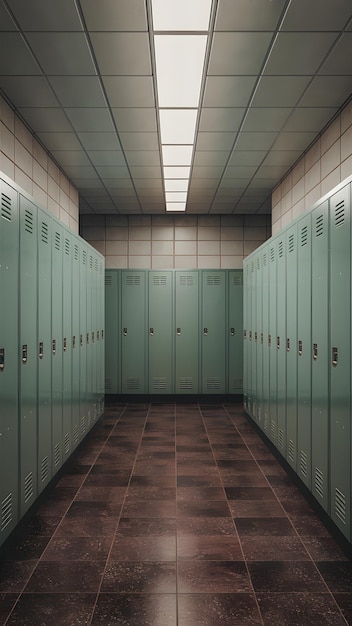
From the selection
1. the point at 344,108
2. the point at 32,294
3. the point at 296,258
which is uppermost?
the point at 344,108

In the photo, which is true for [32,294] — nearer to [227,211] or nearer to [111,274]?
[111,274]

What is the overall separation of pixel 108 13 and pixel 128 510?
3.25 metres

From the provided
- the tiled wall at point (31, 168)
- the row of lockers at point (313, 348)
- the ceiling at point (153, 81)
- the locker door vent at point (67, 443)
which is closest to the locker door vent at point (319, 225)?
the row of lockers at point (313, 348)

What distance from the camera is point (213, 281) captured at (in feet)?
24.2

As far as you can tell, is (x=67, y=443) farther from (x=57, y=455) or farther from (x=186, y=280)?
(x=186, y=280)

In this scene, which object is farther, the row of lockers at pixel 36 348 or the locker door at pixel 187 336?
the locker door at pixel 187 336

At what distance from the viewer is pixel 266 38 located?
2.84 metres

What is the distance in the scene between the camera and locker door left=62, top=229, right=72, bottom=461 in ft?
12.5

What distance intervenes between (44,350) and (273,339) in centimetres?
229

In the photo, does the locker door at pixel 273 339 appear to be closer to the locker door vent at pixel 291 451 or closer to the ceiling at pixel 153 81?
the locker door vent at pixel 291 451

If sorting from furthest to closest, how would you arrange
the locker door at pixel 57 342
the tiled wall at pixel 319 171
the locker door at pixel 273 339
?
the locker door at pixel 273 339 < the tiled wall at pixel 319 171 < the locker door at pixel 57 342

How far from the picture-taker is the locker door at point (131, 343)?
7324 millimetres

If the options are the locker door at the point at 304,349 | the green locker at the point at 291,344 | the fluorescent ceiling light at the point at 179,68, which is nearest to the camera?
the fluorescent ceiling light at the point at 179,68

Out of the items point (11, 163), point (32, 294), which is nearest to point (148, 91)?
point (11, 163)
